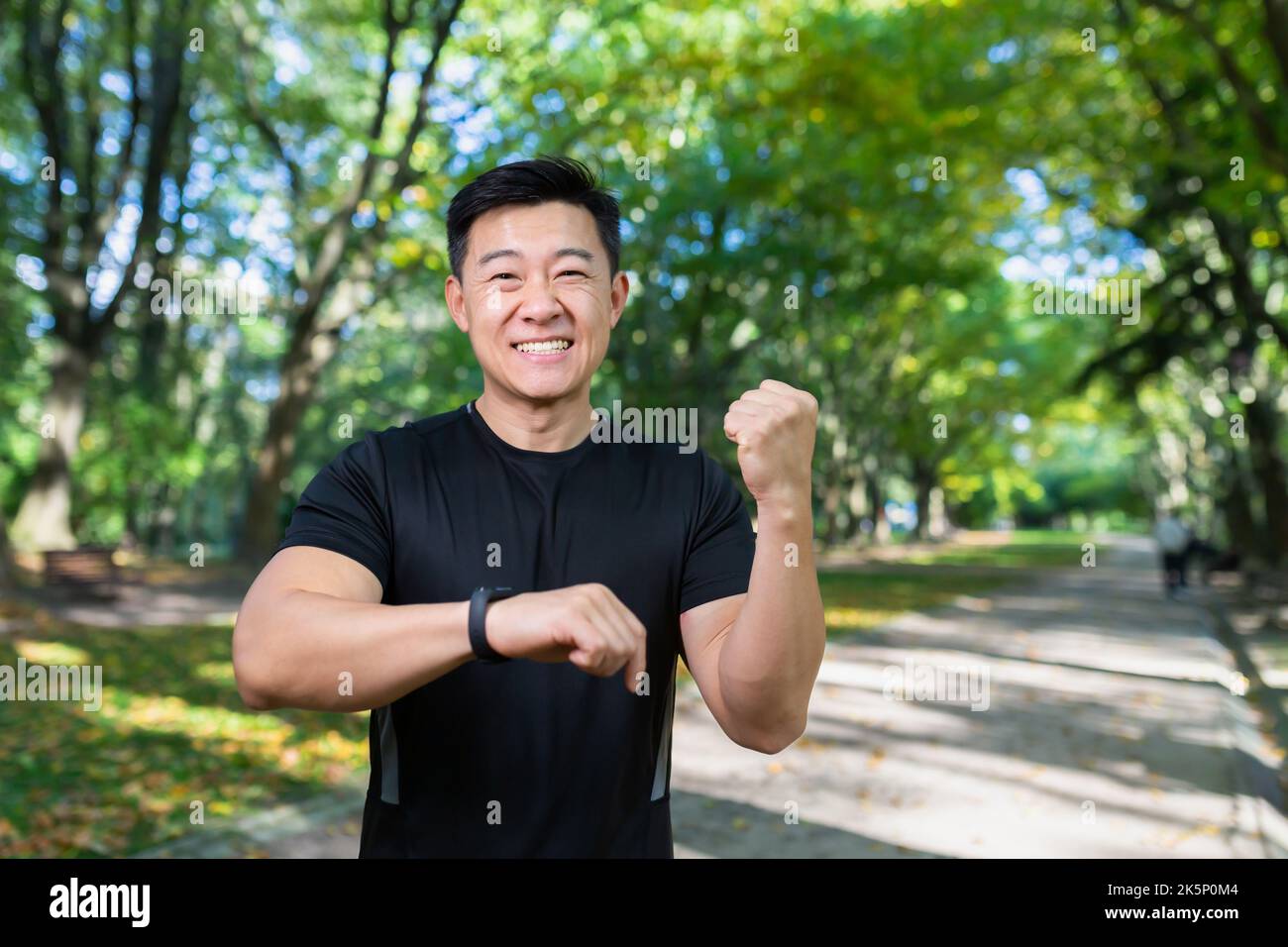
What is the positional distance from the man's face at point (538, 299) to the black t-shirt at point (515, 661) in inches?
6.8

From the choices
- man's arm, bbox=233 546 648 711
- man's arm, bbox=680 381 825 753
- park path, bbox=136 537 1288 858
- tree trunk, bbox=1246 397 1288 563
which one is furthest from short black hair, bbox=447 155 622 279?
tree trunk, bbox=1246 397 1288 563

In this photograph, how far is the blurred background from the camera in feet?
23.0

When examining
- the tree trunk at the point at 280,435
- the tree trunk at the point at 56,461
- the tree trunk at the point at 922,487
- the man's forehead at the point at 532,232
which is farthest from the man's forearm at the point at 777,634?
the tree trunk at the point at 922,487

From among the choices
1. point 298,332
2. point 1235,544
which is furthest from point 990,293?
point 298,332

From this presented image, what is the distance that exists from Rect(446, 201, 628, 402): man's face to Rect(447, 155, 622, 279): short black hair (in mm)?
19

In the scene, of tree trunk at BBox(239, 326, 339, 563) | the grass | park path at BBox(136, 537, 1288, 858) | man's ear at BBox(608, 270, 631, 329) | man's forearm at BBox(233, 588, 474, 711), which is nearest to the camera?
man's forearm at BBox(233, 588, 474, 711)

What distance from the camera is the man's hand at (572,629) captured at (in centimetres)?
122

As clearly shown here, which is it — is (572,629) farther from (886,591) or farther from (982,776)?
(886,591)

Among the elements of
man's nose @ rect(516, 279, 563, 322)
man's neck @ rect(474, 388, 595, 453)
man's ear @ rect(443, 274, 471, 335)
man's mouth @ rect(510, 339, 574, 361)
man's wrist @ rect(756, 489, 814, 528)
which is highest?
man's ear @ rect(443, 274, 471, 335)

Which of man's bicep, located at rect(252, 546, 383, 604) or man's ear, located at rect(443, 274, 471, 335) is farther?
man's ear, located at rect(443, 274, 471, 335)

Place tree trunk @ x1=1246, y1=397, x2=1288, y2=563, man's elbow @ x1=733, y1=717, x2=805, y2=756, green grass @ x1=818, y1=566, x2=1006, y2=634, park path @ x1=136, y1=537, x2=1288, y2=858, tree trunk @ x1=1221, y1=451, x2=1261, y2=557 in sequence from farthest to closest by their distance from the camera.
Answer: tree trunk @ x1=1221, y1=451, x2=1261, y2=557
tree trunk @ x1=1246, y1=397, x2=1288, y2=563
green grass @ x1=818, y1=566, x2=1006, y2=634
park path @ x1=136, y1=537, x2=1288, y2=858
man's elbow @ x1=733, y1=717, x2=805, y2=756

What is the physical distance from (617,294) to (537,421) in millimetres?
308

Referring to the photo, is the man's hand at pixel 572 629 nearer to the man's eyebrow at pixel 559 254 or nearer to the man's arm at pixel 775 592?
the man's arm at pixel 775 592

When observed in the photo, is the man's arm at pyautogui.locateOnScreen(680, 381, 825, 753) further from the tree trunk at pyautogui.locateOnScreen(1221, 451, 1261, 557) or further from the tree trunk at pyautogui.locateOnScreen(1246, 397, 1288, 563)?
the tree trunk at pyautogui.locateOnScreen(1221, 451, 1261, 557)
